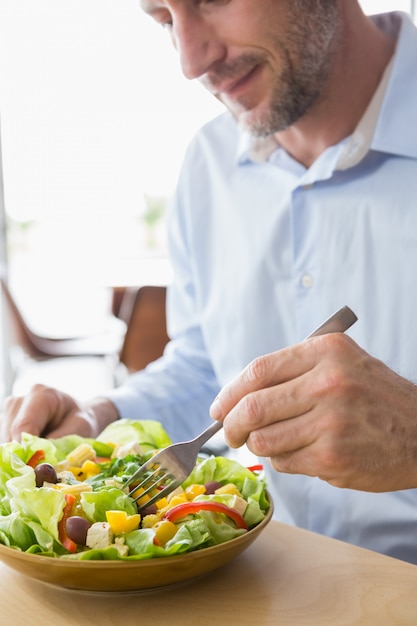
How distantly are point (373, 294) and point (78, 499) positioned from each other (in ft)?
2.38

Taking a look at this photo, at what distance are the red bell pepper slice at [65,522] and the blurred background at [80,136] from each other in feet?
11.7

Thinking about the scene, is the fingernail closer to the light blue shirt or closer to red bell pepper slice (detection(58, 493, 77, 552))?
red bell pepper slice (detection(58, 493, 77, 552))

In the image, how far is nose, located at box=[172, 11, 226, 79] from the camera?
1.34 metres

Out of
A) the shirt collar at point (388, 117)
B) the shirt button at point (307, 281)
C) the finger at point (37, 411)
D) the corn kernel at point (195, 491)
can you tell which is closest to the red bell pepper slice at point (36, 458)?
the finger at point (37, 411)

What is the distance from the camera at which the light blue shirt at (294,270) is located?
1.39 metres

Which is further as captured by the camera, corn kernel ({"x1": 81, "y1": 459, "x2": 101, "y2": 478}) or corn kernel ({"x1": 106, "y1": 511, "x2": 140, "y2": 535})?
corn kernel ({"x1": 81, "y1": 459, "x2": 101, "y2": 478})

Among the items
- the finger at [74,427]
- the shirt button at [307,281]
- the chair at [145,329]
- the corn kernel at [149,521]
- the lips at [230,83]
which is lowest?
the chair at [145,329]

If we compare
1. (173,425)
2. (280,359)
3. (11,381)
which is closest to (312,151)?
(173,425)

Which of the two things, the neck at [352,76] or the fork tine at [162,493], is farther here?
the neck at [352,76]

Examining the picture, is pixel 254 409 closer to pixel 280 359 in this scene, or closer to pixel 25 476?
pixel 280 359

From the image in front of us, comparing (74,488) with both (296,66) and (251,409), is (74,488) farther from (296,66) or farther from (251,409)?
(296,66)

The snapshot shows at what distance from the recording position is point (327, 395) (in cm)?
88

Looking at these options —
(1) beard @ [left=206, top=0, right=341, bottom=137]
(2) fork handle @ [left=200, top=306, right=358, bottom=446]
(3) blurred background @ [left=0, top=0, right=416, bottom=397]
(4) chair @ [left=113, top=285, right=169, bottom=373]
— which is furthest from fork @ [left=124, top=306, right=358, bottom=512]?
(3) blurred background @ [left=0, top=0, right=416, bottom=397]

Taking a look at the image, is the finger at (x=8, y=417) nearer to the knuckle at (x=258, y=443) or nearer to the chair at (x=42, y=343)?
the knuckle at (x=258, y=443)
